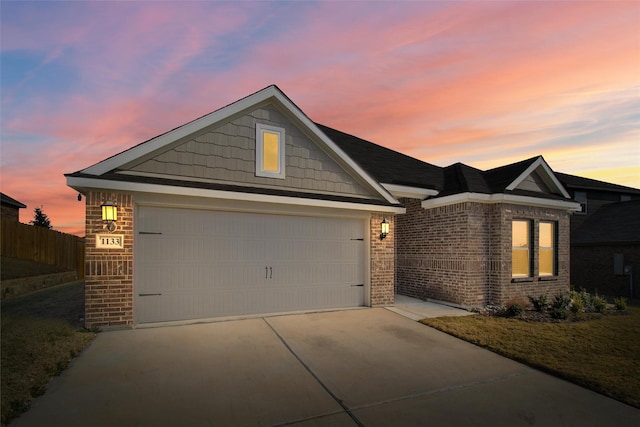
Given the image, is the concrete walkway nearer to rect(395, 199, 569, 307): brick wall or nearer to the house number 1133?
rect(395, 199, 569, 307): brick wall

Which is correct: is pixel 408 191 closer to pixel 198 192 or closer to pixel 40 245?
pixel 198 192

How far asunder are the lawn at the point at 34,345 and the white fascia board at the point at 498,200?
32.0 ft

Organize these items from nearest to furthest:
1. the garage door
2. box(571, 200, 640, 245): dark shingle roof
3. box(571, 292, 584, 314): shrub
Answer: the garage door
box(571, 292, 584, 314): shrub
box(571, 200, 640, 245): dark shingle roof

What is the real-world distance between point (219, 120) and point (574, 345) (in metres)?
8.87

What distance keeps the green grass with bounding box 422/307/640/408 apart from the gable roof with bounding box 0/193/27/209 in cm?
2775

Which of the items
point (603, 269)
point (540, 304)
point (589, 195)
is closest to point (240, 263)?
point (540, 304)

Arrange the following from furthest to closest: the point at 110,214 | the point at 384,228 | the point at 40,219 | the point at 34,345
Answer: the point at 40,219
the point at 384,228
the point at 110,214
the point at 34,345

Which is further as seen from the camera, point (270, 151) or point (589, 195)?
point (589, 195)

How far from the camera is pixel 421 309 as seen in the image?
940 centimetres

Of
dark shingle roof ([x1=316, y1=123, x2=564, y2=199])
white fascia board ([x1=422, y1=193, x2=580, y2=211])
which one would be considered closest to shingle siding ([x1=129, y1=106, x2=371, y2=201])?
dark shingle roof ([x1=316, y1=123, x2=564, y2=199])

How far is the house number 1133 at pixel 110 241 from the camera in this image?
655cm

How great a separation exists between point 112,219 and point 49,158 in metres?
7.88

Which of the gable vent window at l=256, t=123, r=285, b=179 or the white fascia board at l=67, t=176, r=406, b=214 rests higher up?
the gable vent window at l=256, t=123, r=285, b=179

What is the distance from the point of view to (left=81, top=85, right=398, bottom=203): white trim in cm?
671
